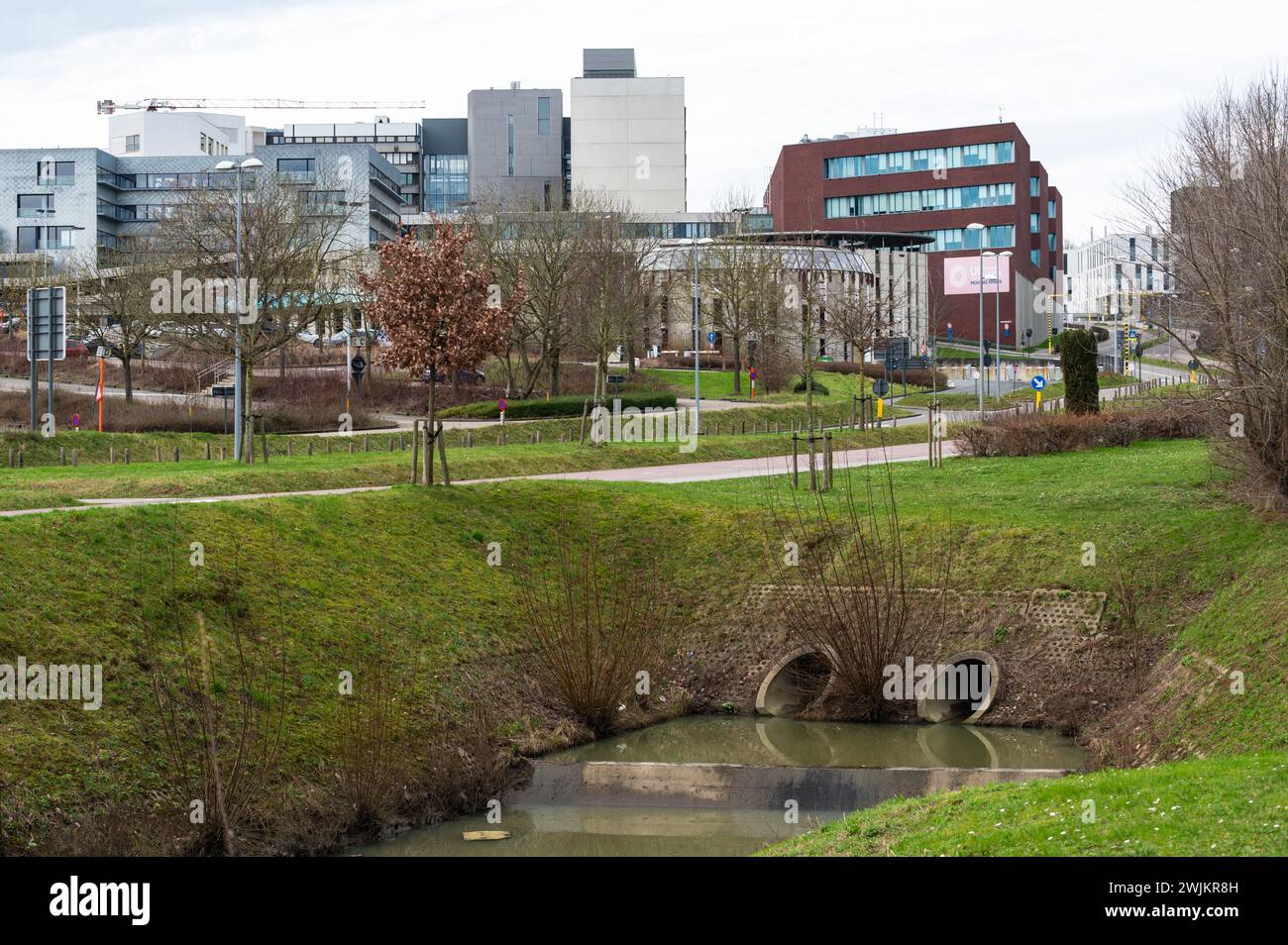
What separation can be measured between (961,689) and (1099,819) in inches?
392

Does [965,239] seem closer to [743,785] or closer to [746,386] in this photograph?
[746,386]

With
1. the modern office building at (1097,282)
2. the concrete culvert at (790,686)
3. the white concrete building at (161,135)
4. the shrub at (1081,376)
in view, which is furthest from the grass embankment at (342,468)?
the white concrete building at (161,135)

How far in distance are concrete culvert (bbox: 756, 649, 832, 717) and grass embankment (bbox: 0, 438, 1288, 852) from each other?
194cm

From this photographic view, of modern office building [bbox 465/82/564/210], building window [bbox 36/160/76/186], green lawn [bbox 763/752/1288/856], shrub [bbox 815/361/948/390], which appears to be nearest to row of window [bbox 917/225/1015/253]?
shrub [bbox 815/361/948/390]

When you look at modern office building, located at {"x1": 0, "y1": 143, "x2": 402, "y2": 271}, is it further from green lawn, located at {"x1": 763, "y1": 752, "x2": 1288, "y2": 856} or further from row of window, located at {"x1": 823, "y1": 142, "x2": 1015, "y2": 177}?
green lawn, located at {"x1": 763, "y1": 752, "x2": 1288, "y2": 856}

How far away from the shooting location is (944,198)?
105 m

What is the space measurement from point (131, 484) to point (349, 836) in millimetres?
12031

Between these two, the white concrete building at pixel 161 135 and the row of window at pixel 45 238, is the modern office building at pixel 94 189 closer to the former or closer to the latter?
the row of window at pixel 45 238

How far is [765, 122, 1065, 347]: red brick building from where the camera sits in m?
103

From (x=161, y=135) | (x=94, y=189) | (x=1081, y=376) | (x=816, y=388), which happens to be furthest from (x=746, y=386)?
(x=161, y=135)

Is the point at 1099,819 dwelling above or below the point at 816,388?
below

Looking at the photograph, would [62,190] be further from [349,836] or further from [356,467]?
[349,836]

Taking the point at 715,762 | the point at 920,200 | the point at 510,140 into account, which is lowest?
the point at 715,762

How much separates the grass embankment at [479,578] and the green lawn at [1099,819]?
0.06m
